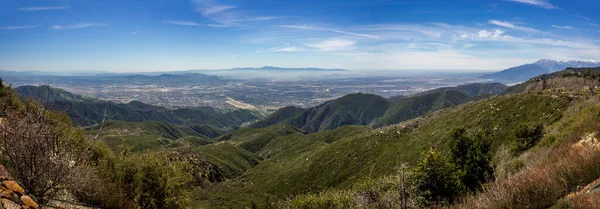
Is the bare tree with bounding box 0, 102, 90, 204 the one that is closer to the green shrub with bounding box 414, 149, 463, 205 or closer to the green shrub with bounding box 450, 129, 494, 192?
the green shrub with bounding box 414, 149, 463, 205

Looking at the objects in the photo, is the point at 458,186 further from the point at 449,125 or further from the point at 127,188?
the point at 449,125

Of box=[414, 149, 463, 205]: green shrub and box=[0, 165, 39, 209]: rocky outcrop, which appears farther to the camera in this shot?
box=[414, 149, 463, 205]: green shrub

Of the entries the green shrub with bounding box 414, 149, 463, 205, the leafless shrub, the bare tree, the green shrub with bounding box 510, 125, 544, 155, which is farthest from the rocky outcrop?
the green shrub with bounding box 510, 125, 544, 155

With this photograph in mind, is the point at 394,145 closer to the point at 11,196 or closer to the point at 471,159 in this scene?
the point at 471,159

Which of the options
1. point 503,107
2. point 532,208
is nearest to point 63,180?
point 532,208

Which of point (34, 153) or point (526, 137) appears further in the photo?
point (526, 137)

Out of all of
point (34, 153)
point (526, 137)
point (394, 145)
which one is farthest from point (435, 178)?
point (394, 145)

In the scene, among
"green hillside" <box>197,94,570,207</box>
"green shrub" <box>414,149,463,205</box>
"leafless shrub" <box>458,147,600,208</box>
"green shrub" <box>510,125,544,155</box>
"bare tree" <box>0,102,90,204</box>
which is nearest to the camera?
"leafless shrub" <box>458,147,600,208</box>

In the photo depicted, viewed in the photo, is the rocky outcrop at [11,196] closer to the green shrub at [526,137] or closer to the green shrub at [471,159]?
the green shrub at [471,159]
